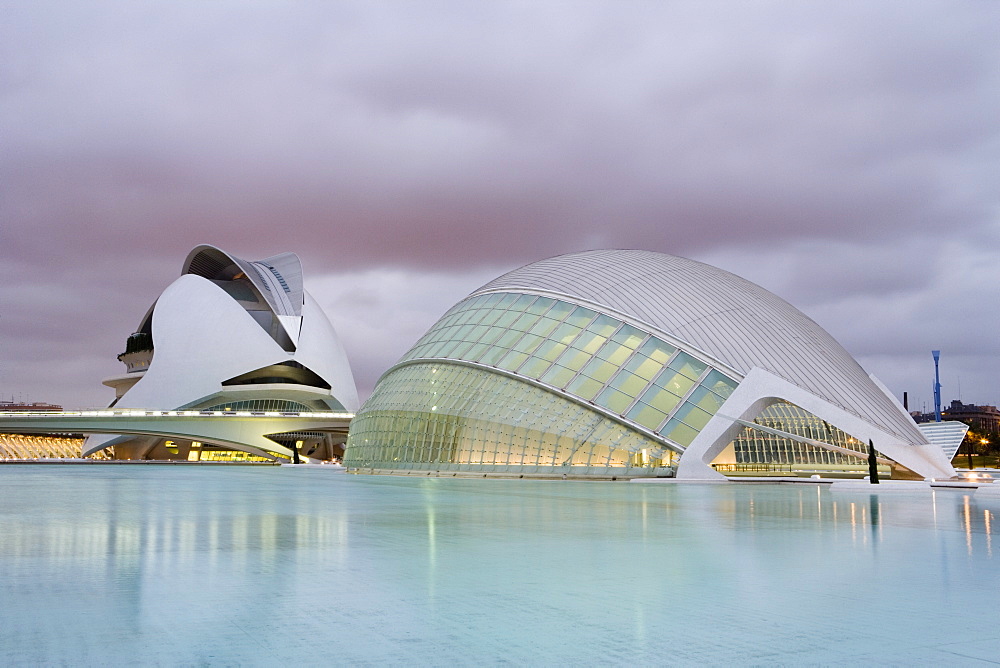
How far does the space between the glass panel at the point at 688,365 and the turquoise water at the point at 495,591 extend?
17293 mm

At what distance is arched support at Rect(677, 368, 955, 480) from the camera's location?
2633 centimetres

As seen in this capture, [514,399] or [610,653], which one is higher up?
[514,399]

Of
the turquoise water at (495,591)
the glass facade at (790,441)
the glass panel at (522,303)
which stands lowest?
the turquoise water at (495,591)

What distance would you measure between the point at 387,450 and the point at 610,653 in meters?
32.5

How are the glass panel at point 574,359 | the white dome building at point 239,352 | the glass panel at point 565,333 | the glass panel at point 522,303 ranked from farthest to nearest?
the white dome building at point 239,352 < the glass panel at point 522,303 < the glass panel at point 565,333 < the glass panel at point 574,359

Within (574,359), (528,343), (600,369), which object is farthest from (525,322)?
(600,369)

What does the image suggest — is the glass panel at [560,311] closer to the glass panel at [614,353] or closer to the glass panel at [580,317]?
the glass panel at [580,317]

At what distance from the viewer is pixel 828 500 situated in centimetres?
1728

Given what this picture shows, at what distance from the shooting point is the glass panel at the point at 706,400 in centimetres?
2825

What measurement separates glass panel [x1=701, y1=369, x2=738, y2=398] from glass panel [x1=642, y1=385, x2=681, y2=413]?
1.20m

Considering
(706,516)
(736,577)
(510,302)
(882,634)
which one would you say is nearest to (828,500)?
(706,516)

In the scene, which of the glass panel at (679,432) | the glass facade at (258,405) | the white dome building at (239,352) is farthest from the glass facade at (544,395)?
the glass facade at (258,405)

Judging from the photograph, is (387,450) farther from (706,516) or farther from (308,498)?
(706,516)

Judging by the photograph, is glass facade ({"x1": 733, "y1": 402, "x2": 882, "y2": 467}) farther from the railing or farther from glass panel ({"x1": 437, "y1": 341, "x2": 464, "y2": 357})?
the railing
